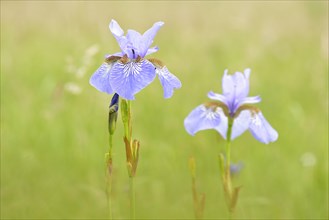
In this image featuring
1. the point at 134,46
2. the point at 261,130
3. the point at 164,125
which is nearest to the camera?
the point at 134,46

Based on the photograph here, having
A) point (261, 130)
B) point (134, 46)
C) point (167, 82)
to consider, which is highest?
point (134, 46)

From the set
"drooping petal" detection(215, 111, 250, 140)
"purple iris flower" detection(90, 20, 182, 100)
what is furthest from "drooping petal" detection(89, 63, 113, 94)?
"drooping petal" detection(215, 111, 250, 140)

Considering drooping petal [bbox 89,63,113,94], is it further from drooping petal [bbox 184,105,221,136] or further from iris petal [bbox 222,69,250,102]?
iris petal [bbox 222,69,250,102]

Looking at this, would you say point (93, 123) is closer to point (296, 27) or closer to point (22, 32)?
point (22, 32)

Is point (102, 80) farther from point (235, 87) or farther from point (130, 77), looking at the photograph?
point (235, 87)

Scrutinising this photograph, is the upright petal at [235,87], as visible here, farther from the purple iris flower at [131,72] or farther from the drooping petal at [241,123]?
the purple iris flower at [131,72]

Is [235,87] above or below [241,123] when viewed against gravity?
above

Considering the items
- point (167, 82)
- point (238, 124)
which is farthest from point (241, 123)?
point (167, 82)

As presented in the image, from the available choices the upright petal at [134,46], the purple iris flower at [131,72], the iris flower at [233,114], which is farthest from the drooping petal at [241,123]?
the upright petal at [134,46]
